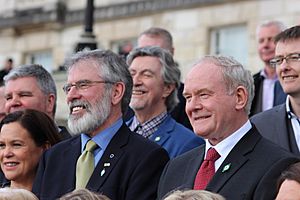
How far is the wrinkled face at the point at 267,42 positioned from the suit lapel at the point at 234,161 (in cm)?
412

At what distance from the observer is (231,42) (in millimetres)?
21797

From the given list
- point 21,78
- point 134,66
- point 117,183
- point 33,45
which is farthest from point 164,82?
point 33,45

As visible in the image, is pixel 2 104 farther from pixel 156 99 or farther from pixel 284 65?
pixel 284 65

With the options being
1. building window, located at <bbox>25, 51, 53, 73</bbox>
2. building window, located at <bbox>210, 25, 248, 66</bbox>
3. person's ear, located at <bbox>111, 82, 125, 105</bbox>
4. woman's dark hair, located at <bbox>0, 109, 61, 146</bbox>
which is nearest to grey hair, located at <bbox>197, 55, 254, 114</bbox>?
person's ear, located at <bbox>111, 82, 125, 105</bbox>

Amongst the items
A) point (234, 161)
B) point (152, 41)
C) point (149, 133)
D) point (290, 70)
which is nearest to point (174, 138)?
point (149, 133)

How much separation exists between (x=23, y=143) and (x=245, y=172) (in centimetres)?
222

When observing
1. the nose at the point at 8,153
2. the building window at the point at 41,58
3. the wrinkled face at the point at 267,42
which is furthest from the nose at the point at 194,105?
the building window at the point at 41,58

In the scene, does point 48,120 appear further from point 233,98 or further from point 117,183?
point 233,98

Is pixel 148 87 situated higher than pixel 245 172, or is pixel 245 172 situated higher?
pixel 148 87

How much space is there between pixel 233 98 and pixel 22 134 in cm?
202

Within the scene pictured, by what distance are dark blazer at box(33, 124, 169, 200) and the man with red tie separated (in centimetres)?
19

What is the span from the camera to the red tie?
803 cm

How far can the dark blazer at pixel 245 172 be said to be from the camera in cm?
765

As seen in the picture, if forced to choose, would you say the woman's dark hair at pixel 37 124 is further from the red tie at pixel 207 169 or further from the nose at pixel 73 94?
the red tie at pixel 207 169
